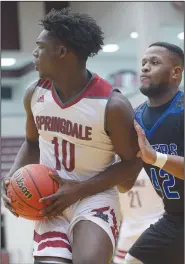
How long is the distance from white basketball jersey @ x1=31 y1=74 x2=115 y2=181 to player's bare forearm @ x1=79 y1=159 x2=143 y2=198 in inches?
2.7

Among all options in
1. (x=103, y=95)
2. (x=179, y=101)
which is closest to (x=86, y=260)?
(x=103, y=95)

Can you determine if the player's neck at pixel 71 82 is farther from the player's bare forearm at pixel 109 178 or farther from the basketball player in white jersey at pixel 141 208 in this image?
the basketball player in white jersey at pixel 141 208

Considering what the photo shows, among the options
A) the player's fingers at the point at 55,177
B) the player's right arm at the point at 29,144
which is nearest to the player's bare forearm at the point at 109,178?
the player's fingers at the point at 55,177

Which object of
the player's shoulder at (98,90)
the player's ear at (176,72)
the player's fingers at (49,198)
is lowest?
the player's fingers at (49,198)

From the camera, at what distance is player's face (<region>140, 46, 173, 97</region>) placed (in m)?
3.38

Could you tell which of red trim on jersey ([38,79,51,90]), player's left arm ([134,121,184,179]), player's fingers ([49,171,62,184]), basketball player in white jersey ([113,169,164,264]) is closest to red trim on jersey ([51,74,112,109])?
red trim on jersey ([38,79,51,90])

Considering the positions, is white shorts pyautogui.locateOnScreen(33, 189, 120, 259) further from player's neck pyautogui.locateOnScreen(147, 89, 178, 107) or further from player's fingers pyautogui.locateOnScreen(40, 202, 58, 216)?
player's neck pyautogui.locateOnScreen(147, 89, 178, 107)

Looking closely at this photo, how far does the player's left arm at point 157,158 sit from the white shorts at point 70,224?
270 millimetres

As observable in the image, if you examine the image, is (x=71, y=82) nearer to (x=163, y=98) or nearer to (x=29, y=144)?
(x=29, y=144)

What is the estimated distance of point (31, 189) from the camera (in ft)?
9.59

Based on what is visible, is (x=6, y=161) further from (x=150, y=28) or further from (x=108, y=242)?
(x=108, y=242)

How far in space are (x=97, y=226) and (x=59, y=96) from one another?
657 mm

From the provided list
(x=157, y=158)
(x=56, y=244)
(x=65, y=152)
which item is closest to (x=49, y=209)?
(x=56, y=244)

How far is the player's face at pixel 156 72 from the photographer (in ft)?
11.1
